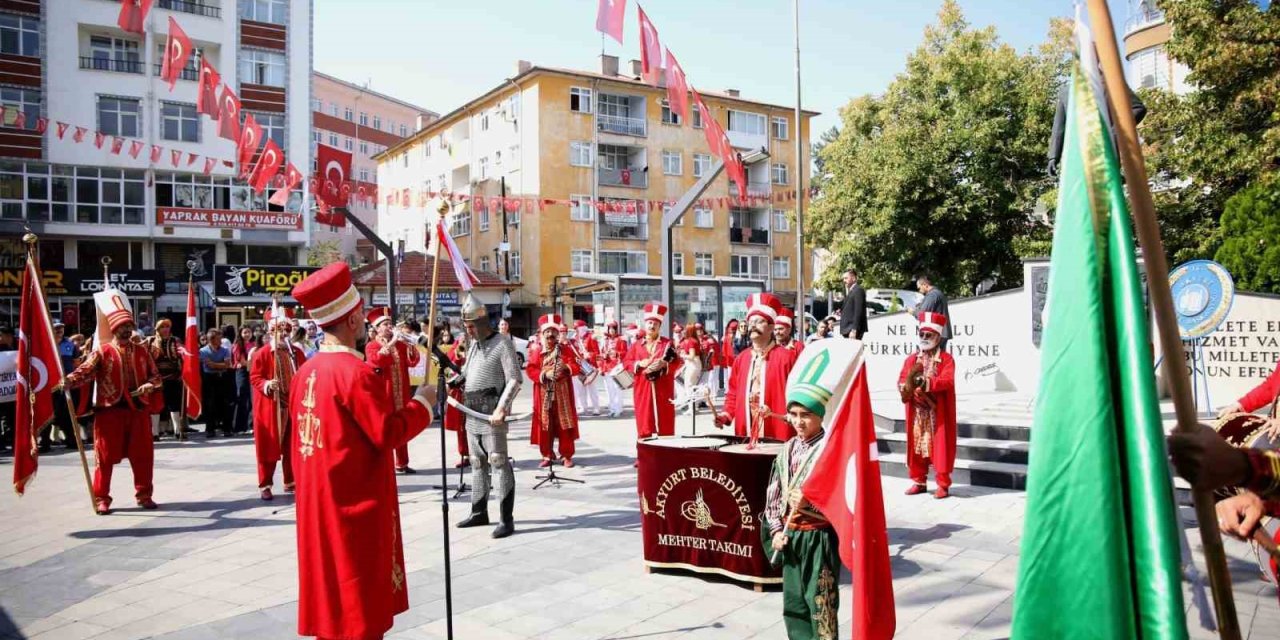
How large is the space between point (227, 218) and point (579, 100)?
17.3 m

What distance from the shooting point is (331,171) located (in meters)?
14.5

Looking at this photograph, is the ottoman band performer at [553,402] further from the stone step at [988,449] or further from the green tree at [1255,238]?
the green tree at [1255,238]

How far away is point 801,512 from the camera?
163 inches

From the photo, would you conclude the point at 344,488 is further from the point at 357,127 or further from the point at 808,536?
the point at 357,127

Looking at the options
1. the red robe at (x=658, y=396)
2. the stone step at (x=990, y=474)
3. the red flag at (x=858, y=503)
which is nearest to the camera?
the red flag at (x=858, y=503)

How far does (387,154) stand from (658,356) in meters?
48.0

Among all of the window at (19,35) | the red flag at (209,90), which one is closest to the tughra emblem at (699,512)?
the red flag at (209,90)

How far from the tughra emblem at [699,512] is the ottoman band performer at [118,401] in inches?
262

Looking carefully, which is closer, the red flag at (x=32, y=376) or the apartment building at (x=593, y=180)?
the red flag at (x=32, y=376)

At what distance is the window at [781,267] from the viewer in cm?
4866

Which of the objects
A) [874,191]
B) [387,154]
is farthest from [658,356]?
[387,154]

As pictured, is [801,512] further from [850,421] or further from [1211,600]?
[1211,600]

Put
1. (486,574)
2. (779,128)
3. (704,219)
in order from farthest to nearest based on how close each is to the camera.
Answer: (779,128) → (704,219) → (486,574)

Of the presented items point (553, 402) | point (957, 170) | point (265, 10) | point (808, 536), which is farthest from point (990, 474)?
point (265, 10)
